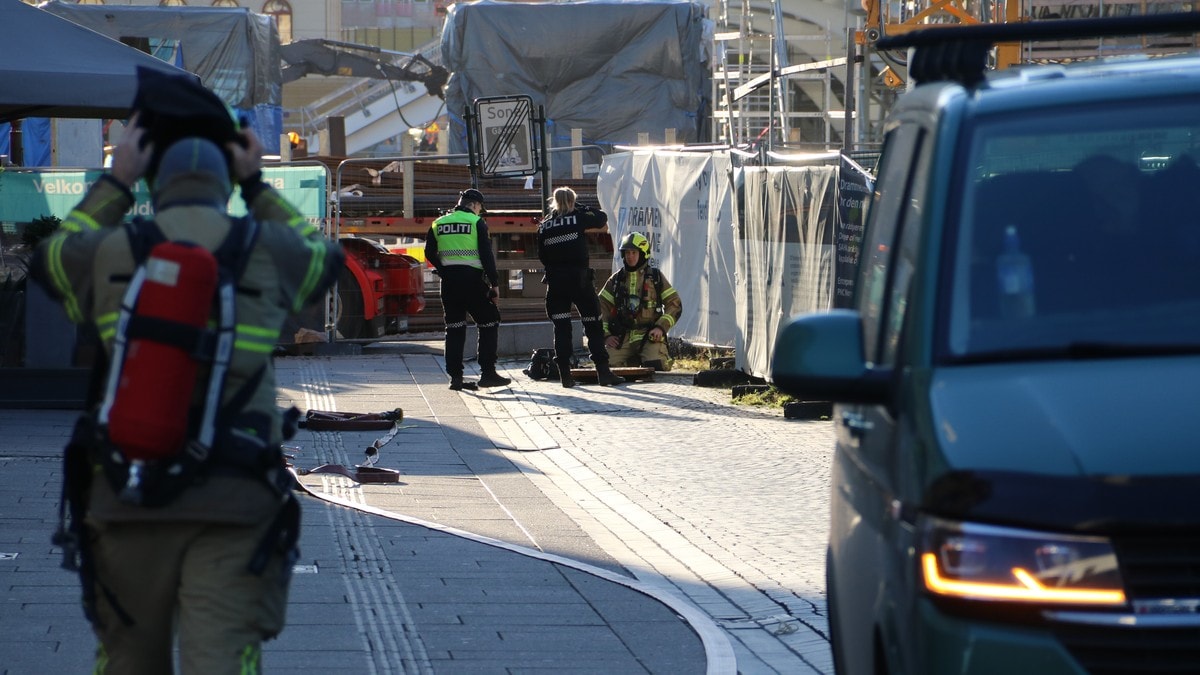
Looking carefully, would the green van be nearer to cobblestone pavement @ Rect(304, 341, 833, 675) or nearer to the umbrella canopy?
cobblestone pavement @ Rect(304, 341, 833, 675)

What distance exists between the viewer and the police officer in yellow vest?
15867 millimetres

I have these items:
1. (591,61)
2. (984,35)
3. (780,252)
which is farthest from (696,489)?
(591,61)

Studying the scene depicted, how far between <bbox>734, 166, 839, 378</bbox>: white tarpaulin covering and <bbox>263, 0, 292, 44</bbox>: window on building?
5162cm

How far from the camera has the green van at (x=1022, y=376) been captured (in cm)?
287

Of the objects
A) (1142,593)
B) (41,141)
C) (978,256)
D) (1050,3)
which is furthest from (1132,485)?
(41,141)

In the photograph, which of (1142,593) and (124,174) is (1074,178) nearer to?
(1142,593)

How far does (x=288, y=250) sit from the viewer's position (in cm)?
373

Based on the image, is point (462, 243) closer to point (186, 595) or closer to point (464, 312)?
point (464, 312)

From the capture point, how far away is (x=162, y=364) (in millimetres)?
3453

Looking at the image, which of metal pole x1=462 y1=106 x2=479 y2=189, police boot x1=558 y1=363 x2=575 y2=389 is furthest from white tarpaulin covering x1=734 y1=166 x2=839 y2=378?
metal pole x1=462 y1=106 x2=479 y2=189

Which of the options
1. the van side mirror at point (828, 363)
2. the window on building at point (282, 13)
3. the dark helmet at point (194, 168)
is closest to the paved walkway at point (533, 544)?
the dark helmet at point (194, 168)

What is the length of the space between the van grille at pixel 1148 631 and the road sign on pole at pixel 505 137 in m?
16.2

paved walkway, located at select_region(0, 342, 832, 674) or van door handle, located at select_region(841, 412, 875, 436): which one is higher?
van door handle, located at select_region(841, 412, 875, 436)

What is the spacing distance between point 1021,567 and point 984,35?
4.49ft
